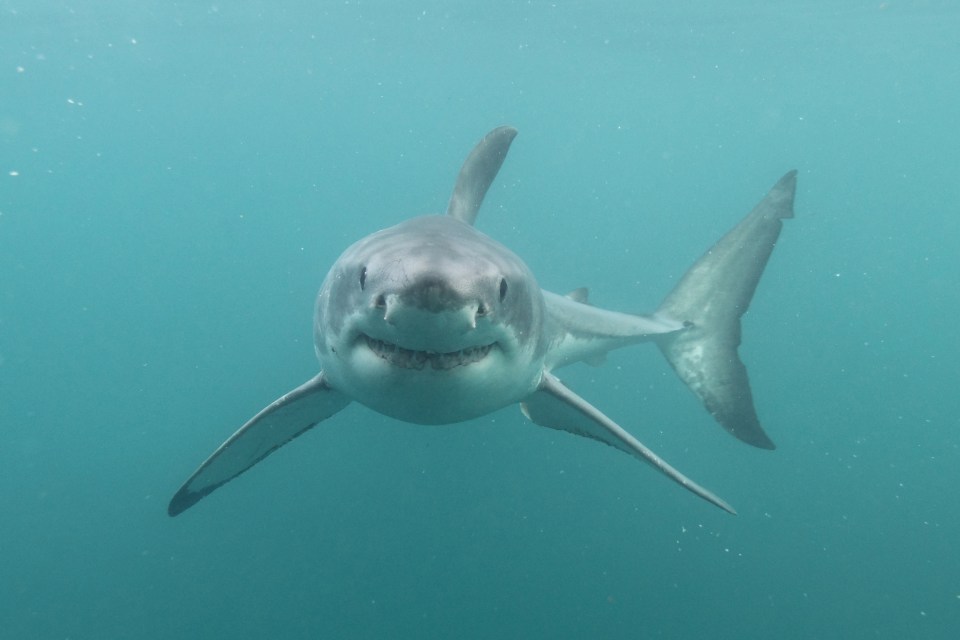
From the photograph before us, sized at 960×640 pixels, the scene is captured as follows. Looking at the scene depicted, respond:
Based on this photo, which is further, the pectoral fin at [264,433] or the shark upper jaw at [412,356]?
the pectoral fin at [264,433]

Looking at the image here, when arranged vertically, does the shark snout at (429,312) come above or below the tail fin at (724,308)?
above

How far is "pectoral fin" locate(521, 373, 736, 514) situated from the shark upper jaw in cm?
161

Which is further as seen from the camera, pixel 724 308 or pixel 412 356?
pixel 724 308

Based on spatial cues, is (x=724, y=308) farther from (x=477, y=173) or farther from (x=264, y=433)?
(x=264, y=433)

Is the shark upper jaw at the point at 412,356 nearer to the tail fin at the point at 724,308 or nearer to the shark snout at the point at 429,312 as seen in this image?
the shark snout at the point at 429,312

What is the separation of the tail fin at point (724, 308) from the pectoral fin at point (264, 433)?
4091 millimetres

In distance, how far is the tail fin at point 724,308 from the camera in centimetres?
672

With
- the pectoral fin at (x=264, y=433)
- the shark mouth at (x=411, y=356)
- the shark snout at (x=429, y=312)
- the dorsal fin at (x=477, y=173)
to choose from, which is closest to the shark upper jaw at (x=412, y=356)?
the shark mouth at (x=411, y=356)

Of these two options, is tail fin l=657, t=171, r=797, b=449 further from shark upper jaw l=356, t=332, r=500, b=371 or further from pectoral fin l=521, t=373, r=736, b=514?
shark upper jaw l=356, t=332, r=500, b=371

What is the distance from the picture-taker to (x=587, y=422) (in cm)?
462

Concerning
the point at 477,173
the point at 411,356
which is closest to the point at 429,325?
the point at 411,356

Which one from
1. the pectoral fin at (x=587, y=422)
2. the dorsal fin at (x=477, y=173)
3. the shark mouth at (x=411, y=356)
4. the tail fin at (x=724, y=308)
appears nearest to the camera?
the shark mouth at (x=411, y=356)

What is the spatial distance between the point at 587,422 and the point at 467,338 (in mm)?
2227

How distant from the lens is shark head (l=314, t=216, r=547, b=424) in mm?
2402
